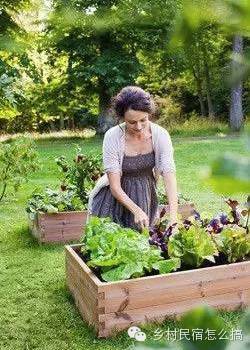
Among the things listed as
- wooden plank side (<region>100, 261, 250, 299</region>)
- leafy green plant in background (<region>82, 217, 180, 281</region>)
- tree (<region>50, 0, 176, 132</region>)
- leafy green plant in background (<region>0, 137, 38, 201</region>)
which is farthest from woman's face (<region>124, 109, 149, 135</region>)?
tree (<region>50, 0, 176, 132</region>)

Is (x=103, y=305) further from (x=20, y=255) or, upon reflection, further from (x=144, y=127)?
(x=20, y=255)

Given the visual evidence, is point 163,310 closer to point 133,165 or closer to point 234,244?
point 234,244

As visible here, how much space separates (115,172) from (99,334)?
1.13 meters

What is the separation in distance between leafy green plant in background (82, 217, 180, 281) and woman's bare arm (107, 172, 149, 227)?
251mm

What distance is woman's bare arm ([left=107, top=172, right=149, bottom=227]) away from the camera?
4010mm

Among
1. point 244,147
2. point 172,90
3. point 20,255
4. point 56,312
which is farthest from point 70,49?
point 244,147

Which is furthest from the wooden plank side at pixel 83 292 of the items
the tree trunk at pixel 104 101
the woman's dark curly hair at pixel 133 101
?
the tree trunk at pixel 104 101

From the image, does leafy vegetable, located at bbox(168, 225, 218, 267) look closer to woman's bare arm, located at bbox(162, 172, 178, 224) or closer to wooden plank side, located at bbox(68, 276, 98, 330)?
woman's bare arm, located at bbox(162, 172, 178, 224)

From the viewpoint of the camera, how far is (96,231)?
382 cm

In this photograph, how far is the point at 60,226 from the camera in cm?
581

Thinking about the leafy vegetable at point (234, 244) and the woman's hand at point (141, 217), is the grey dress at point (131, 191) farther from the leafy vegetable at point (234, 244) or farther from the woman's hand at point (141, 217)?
the leafy vegetable at point (234, 244)

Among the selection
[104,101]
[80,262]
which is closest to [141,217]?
[80,262]

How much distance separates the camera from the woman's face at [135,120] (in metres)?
3.91

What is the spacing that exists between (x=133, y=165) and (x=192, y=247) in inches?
30.9
